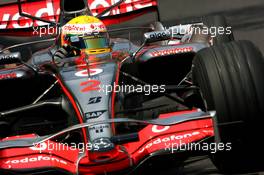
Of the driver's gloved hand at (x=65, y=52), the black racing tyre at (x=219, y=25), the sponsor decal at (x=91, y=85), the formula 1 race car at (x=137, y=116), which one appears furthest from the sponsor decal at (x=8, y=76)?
the black racing tyre at (x=219, y=25)

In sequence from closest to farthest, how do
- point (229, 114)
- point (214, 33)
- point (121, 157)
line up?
point (121, 157)
point (229, 114)
point (214, 33)

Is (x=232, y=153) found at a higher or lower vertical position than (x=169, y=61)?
lower

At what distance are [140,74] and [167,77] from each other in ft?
1.14

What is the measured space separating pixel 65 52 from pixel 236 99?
256 centimetres

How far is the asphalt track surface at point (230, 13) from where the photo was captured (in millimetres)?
12289

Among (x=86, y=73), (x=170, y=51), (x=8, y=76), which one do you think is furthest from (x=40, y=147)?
(x=170, y=51)

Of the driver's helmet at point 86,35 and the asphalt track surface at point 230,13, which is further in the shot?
the asphalt track surface at point 230,13

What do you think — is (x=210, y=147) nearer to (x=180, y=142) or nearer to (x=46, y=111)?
(x=180, y=142)

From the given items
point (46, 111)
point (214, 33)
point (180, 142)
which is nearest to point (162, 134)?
point (180, 142)

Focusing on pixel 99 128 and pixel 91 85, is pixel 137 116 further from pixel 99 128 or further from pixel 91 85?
pixel 99 128

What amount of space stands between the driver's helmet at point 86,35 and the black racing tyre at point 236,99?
1936 millimetres

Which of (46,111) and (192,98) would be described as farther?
(46,111)

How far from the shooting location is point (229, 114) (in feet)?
18.4

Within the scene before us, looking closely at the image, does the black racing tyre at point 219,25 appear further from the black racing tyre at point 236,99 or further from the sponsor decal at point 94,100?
the sponsor decal at point 94,100
